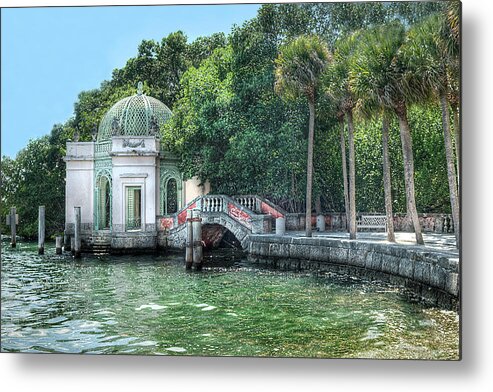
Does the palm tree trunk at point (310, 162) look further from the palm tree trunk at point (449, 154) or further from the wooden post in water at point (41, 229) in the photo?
the wooden post in water at point (41, 229)

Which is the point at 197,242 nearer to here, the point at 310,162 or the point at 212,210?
the point at 212,210

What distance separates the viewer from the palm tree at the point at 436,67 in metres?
5.74

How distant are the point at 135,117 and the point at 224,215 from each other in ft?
5.38

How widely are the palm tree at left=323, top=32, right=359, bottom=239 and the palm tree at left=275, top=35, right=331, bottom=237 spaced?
0.40 feet

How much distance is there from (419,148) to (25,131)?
4.12 m

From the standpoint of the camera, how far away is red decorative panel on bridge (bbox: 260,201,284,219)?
24.0ft

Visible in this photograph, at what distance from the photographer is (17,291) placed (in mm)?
6328

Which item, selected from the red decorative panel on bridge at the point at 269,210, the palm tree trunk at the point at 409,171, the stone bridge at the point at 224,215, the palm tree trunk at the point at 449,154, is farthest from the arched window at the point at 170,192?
the palm tree trunk at the point at 449,154

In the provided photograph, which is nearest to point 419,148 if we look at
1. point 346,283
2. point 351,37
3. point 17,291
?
point 351,37

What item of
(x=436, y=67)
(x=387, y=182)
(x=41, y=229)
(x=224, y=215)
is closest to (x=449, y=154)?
A: (x=387, y=182)

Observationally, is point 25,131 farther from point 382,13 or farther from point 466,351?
point 466,351

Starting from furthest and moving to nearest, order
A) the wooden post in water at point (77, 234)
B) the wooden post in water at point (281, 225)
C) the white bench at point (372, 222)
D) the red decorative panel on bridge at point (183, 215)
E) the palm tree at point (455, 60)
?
1. the wooden post in water at point (281, 225)
2. the red decorative panel on bridge at point (183, 215)
3. the white bench at point (372, 222)
4. the wooden post in water at point (77, 234)
5. the palm tree at point (455, 60)

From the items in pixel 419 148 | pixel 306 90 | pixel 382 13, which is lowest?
pixel 419 148

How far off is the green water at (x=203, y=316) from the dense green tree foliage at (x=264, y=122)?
0.71 metres
